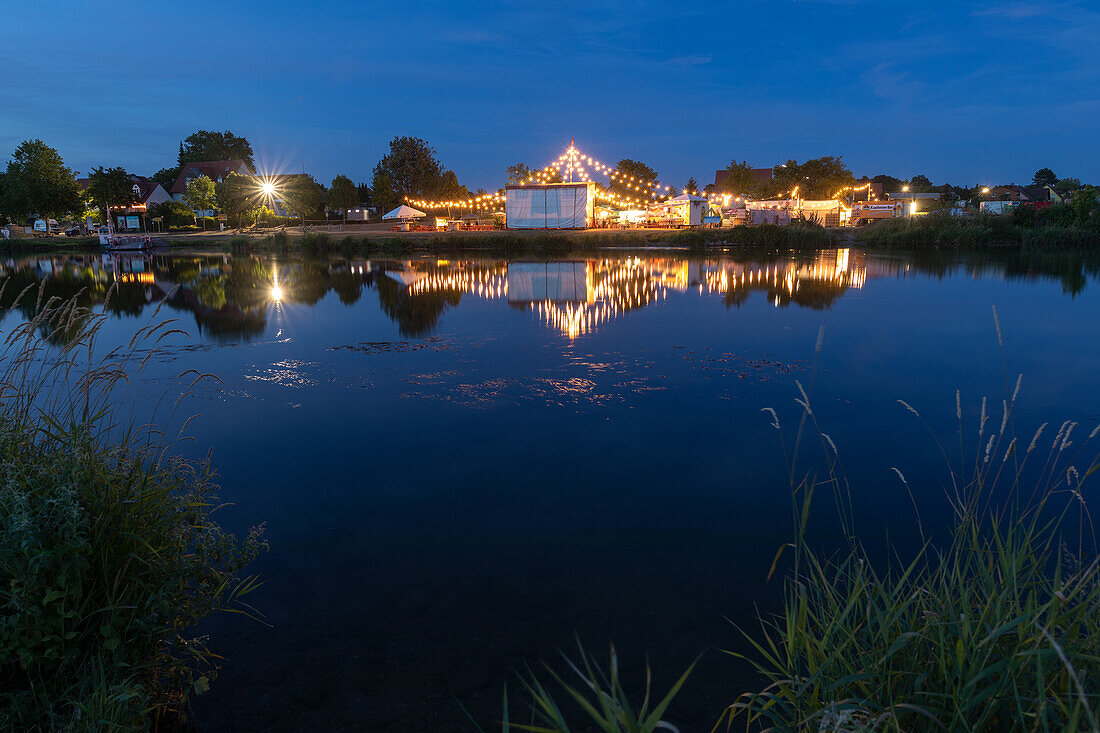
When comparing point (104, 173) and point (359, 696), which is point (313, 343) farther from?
point (104, 173)

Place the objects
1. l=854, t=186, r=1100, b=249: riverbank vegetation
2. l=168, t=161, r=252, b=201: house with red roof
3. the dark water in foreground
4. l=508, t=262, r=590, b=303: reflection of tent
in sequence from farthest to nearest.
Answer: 1. l=168, t=161, r=252, b=201: house with red roof
2. l=854, t=186, r=1100, b=249: riverbank vegetation
3. l=508, t=262, r=590, b=303: reflection of tent
4. the dark water in foreground

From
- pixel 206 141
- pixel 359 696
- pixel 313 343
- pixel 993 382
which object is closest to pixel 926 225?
pixel 993 382

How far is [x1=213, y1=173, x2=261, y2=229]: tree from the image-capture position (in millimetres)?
56125

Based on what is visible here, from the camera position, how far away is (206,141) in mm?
96188

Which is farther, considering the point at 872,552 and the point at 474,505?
the point at 474,505

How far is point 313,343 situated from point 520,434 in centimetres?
723

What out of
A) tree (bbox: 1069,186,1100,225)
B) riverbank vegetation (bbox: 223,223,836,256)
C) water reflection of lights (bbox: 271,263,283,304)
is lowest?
water reflection of lights (bbox: 271,263,283,304)

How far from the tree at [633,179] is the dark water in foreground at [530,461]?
76868 millimetres

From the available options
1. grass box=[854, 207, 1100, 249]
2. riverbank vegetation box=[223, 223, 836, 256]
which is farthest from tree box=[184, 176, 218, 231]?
grass box=[854, 207, 1100, 249]

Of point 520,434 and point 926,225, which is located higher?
point 926,225

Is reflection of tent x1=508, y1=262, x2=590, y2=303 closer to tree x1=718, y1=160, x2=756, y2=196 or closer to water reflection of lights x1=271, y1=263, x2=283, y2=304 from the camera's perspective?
water reflection of lights x1=271, y1=263, x2=283, y2=304

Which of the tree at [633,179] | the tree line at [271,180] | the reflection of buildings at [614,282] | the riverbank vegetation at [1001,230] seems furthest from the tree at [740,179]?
the reflection of buildings at [614,282]

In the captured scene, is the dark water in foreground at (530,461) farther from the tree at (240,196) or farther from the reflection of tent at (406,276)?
the tree at (240,196)

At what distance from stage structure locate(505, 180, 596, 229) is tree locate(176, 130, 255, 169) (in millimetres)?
67473
